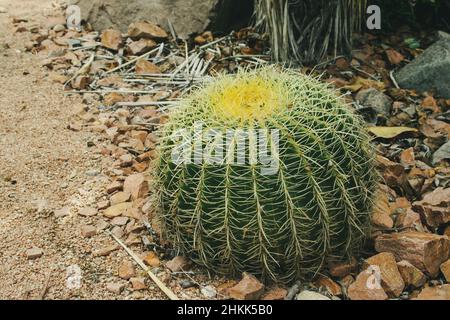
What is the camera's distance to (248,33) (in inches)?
186

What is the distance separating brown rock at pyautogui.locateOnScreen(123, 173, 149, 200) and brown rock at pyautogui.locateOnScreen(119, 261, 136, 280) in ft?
1.59

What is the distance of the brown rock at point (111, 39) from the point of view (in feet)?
15.4

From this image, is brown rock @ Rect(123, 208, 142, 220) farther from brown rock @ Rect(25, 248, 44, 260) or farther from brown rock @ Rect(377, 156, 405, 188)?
brown rock @ Rect(377, 156, 405, 188)

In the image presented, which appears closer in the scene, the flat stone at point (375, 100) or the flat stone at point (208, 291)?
the flat stone at point (208, 291)

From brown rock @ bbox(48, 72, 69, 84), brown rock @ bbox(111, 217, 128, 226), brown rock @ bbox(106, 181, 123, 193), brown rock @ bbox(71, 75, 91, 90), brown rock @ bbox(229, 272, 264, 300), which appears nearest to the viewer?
brown rock @ bbox(229, 272, 264, 300)

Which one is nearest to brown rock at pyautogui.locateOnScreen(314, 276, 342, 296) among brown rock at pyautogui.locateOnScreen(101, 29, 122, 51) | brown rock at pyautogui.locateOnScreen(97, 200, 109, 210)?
brown rock at pyautogui.locateOnScreen(97, 200, 109, 210)

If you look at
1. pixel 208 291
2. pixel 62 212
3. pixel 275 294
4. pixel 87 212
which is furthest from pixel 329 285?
pixel 62 212

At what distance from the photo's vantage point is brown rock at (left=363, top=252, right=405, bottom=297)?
8.43 ft

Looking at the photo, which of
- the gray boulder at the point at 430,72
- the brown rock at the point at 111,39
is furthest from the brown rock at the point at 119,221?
the gray boulder at the point at 430,72

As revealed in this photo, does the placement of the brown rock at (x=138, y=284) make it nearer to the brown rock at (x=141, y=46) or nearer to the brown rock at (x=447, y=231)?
the brown rock at (x=447, y=231)

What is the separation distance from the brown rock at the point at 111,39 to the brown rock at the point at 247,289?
2634 mm

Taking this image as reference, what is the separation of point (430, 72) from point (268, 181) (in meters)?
2.17

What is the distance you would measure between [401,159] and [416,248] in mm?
897
